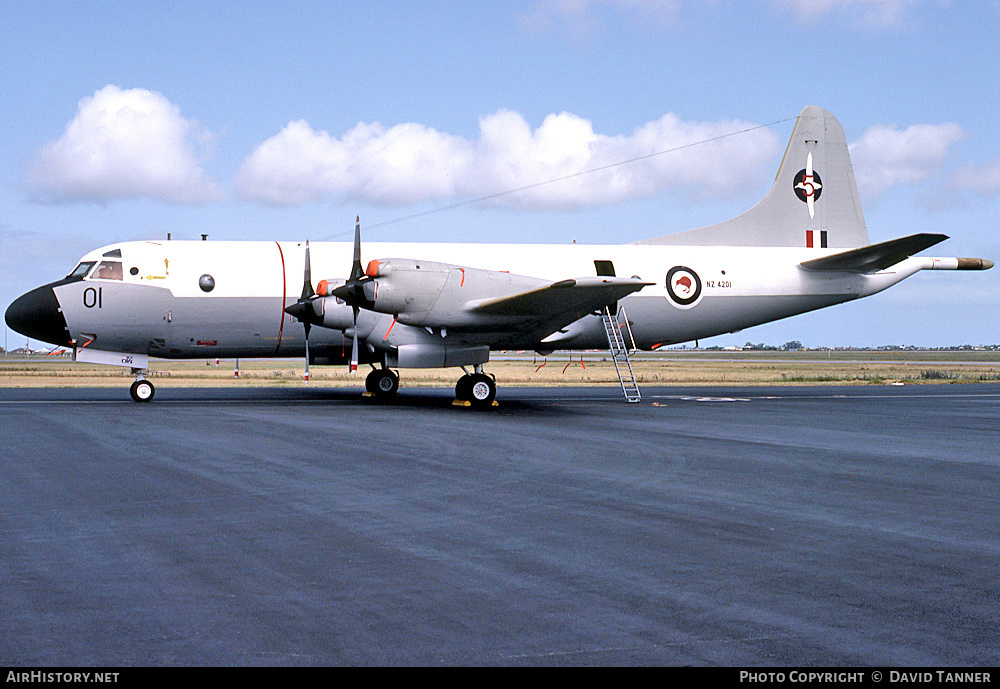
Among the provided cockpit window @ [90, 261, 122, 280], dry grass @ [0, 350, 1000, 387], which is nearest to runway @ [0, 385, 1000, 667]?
cockpit window @ [90, 261, 122, 280]

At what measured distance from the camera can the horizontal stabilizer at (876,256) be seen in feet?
79.0

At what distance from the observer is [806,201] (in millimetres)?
29094

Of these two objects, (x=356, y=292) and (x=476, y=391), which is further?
(x=476, y=391)

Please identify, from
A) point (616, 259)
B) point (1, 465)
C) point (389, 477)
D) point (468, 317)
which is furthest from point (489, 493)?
point (616, 259)

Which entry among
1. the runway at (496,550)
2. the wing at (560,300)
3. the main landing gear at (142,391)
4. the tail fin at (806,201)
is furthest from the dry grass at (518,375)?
the runway at (496,550)

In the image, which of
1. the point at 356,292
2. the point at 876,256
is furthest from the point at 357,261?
the point at 876,256

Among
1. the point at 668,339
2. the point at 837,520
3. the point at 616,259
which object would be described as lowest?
the point at 837,520

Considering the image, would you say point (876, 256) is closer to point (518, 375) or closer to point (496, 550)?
point (496, 550)

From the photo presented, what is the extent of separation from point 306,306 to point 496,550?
56.7 ft

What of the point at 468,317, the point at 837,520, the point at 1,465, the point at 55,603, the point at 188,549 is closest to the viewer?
the point at 55,603

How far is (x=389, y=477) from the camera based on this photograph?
35.9 ft

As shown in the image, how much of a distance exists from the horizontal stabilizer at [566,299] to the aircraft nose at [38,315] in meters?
11.7

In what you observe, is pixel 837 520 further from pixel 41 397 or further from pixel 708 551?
pixel 41 397

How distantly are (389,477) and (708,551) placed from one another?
5.08 metres
